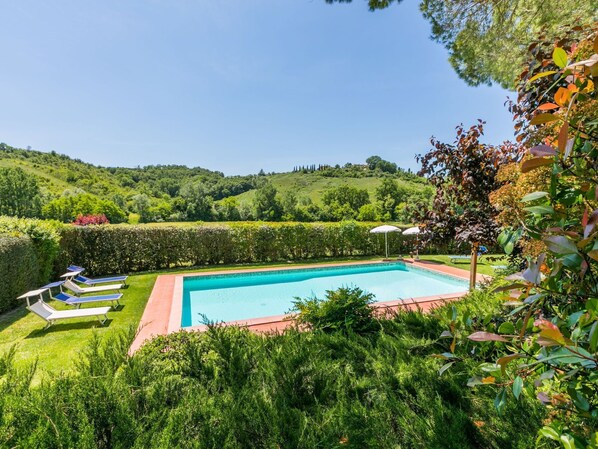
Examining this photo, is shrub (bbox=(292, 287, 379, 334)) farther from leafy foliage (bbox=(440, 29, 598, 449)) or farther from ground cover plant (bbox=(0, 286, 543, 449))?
leafy foliage (bbox=(440, 29, 598, 449))

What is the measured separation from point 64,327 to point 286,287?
7894 millimetres

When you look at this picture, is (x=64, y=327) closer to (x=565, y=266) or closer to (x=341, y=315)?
(x=341, y=315)

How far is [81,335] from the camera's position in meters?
A: 6.36

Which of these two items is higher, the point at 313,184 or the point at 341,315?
the point at 313,184

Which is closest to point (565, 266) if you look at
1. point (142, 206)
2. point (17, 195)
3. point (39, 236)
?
point (39, 236)

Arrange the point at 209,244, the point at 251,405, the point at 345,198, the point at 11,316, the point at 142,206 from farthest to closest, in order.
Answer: the point at 345,198 < the point at 142,206 < the point at 209,244 < the point at 11,316 < the point at 251,405

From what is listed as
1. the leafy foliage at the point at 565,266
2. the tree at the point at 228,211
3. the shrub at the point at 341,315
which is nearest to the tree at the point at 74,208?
the tree at the point at 228,211

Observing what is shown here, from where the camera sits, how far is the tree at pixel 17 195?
2351 inches

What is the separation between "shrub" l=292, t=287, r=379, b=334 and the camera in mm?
4473

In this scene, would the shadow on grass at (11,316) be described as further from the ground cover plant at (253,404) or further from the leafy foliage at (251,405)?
the leafy foliage at (251,405)

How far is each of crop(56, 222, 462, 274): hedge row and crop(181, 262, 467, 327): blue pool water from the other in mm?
1879

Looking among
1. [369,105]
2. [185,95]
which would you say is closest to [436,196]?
[185,95]

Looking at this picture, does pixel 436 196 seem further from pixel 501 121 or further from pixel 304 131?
pixel 304 131

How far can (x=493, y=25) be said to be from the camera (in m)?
6.75
